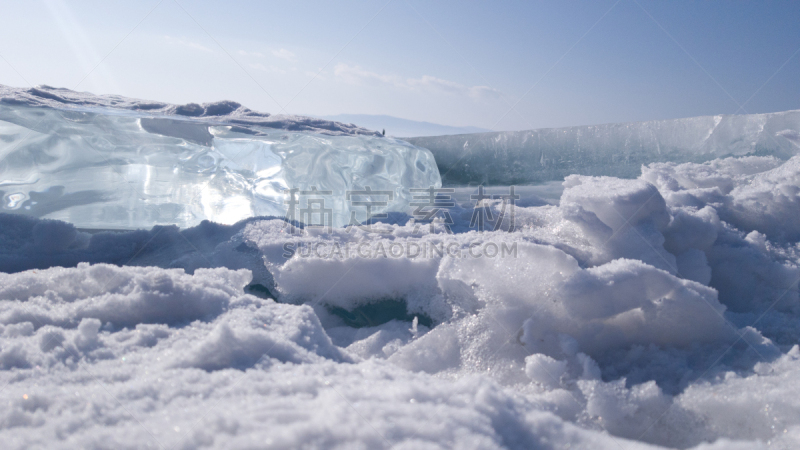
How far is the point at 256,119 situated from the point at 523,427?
3890mm

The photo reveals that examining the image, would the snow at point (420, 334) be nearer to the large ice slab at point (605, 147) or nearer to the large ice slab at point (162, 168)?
the large ice slab at point (162, 168)

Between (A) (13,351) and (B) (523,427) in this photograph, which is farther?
(A) (13,351)

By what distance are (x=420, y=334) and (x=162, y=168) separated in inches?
105

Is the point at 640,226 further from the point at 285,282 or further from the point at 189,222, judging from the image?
the point at 189,222

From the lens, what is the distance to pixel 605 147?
5.22m

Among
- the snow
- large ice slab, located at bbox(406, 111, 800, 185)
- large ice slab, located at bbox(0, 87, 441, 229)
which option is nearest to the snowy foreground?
the snow

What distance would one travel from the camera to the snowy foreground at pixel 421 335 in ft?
2.68

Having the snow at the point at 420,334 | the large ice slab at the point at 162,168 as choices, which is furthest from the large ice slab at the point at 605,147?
the snow at the point at 420,334

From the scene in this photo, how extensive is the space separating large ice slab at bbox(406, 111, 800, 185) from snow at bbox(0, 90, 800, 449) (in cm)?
265

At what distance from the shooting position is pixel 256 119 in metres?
4.12

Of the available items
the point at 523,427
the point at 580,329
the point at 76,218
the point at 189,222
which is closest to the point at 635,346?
Result: the point at 580,329

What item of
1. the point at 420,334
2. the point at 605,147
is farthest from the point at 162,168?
the point at 605,147

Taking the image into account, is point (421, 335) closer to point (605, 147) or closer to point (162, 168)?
point (162, 168)

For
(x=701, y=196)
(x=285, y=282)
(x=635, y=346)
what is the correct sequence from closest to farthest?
(x=635, y=346) < (x=285, y=282) < (x=701, y=196)
